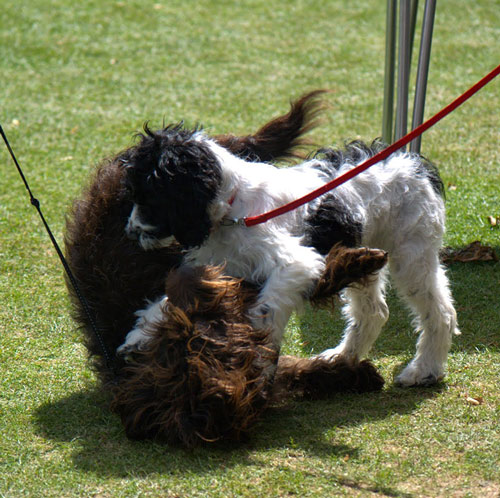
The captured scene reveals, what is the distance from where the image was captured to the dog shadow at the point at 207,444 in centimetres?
343

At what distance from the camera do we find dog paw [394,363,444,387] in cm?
422

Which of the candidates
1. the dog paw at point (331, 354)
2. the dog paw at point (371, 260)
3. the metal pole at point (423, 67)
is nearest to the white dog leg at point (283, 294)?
the dog paw at point (371, 260)

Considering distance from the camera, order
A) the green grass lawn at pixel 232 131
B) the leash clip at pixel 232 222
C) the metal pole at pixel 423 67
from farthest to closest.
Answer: the metal pole at pixel 423 67 < the leash clip at pixel 232 222 < the green grass lawn at pixel 232 131

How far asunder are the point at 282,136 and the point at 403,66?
56.6 inches

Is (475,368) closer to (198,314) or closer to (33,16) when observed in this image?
(198,314)

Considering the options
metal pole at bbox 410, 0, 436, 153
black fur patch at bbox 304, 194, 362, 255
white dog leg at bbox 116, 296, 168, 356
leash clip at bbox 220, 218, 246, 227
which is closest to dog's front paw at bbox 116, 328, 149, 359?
white dog leg at bbox 116, 296, 168, 356

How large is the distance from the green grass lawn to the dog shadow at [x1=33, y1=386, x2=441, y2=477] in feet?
0.03

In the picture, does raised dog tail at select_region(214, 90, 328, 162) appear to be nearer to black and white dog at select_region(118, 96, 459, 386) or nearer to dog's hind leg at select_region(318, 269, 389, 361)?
black and white dog at select_region(118, 96, 459, 386)

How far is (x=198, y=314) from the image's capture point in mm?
3646

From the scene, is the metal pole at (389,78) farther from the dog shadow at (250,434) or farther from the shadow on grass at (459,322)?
the dog shadow at (250,434)

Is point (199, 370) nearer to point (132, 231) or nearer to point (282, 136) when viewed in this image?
point (132, 231)

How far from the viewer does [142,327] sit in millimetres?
3832

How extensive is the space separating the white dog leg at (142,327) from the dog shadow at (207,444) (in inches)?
14.1

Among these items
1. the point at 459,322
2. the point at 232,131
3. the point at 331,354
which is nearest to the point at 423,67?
the point at 459,322
